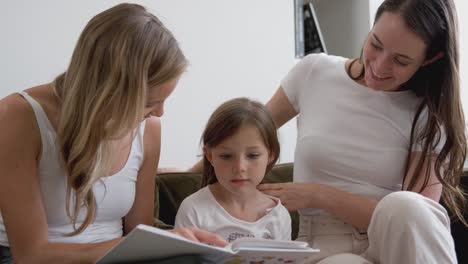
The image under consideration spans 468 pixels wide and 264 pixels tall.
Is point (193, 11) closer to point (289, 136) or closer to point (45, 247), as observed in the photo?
point (289, 136)

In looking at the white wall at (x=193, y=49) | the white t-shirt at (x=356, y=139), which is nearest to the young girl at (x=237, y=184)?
the white t-shirt at (x=356, y=139)

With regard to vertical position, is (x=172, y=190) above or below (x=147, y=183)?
below

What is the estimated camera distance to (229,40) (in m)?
2.38

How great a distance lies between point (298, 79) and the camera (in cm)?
163

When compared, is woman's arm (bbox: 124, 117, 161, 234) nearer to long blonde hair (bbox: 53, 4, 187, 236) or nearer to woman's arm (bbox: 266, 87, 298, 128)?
long blonde hair (bbox: 53, 4, 187, 236)

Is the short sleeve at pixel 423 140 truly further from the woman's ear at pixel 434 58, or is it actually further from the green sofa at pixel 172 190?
the green sofa at pixel 172 190

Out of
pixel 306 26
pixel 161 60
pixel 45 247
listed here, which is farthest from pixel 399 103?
pixel 306 26

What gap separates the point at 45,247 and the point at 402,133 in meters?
0.91

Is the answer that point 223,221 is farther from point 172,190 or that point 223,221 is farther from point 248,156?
point 172,190

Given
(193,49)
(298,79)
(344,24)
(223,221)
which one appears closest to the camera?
(223,221)

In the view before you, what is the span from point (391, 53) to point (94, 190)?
2.53 feet

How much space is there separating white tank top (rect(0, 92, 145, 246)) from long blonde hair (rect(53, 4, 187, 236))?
0.04 m

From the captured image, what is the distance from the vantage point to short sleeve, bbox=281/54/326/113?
1.62 metres

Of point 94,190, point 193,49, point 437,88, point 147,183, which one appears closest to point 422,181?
point 437,88
